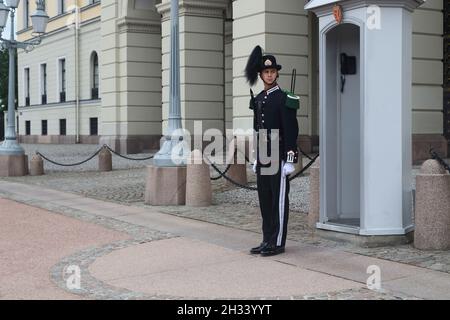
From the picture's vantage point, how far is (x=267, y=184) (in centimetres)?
696

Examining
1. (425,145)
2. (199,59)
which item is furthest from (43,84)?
(425,145)

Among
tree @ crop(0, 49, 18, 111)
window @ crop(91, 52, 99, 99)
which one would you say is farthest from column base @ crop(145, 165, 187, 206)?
tree @ crop(0, 49, 18, 111)

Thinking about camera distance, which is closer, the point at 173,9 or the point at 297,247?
the point at 297,247

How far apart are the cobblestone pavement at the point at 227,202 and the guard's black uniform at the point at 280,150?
0.79m

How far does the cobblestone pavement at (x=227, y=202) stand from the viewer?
6801mm

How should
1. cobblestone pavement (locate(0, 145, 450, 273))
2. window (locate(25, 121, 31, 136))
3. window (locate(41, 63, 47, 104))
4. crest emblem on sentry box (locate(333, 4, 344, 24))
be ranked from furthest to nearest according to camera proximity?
1. window (locate(25, 121, 31, 136))
2. window (locate(41, 63, 47, 104))
3. crest emblem on sentry box (locate(333, 4, 344, 24))
4. cobblestone pavement (locate(0, 145, 450, 273))

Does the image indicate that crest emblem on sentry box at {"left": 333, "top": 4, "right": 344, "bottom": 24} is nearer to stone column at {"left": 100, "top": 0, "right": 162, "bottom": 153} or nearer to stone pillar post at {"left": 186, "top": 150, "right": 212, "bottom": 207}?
stone pillar post at {"left": 186, "top": 150, "right": 212, "bottom": 207}

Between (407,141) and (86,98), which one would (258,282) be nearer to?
(407,141)

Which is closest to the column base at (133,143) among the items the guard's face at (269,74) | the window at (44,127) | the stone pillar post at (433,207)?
the window at (44,127)

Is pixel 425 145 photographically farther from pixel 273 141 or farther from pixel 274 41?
pixel 273 141

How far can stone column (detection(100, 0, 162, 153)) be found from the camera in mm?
26078

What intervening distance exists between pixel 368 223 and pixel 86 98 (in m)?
31.0

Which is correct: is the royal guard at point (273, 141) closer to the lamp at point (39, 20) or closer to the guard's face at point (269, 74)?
the guard's face at point (269, 74)
